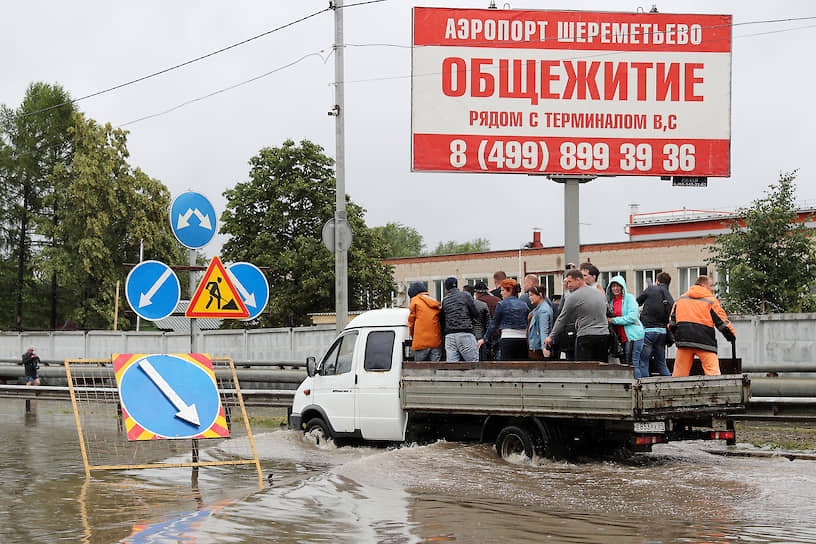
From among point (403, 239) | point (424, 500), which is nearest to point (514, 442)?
point (424, 500)

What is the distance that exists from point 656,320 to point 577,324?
86.6 inches

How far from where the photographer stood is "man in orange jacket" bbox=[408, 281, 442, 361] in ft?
44.6

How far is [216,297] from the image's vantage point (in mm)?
10859

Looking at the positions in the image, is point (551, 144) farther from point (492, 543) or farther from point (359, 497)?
point (492, 543)

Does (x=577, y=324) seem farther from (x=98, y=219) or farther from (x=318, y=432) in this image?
(x=98, y=219)

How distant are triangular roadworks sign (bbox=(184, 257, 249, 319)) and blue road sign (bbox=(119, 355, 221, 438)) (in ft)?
1.85

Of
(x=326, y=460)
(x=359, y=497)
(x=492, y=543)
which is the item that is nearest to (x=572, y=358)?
(x=326, y=460)

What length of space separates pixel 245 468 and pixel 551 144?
35.6 ft

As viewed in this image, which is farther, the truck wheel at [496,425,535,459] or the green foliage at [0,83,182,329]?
the green foliage at [0,83,182,329]

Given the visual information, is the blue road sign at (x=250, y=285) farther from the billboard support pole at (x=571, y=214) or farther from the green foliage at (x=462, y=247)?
the green foliage at (x=462, y=247)

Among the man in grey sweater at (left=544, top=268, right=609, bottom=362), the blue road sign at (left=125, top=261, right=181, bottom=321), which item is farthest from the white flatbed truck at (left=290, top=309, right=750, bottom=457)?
the blue road sign at (left=125, top=261, right=181, bottom=321)

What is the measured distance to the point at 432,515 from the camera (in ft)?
29.1

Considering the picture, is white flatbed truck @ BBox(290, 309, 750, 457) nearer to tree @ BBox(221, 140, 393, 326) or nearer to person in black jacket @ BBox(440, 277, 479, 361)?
person in black jacket @ BBox(440, 277, 479, 361)

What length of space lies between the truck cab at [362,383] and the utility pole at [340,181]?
6052mm
